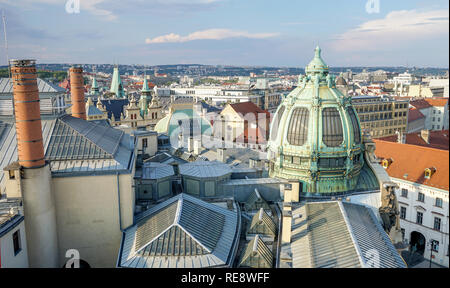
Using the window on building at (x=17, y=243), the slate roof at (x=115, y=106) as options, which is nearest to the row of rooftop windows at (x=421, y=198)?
the window on building at (x=17, y=243)

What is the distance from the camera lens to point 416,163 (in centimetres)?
4728

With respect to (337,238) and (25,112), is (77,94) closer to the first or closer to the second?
(25,112)

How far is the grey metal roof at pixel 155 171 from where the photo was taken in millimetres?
29922

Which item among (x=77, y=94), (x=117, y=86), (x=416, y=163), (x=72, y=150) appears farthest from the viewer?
(x=117, y=86)

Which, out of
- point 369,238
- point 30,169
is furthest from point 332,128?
point 30,169

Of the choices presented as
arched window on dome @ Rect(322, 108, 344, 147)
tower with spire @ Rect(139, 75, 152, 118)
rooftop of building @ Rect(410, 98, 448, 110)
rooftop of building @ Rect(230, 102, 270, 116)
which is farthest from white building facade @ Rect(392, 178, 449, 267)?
rooftop of building @ Rect(410, 98, 448, 110)

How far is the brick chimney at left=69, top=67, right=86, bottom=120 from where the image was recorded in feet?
117

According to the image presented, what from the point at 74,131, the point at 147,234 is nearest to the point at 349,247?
the point at 147,234

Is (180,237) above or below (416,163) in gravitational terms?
above

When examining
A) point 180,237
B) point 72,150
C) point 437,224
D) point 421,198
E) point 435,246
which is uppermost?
point 72,150

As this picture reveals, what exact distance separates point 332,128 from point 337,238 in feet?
37.9

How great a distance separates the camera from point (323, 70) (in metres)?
33.5

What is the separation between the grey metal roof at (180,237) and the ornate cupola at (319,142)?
824 centimetres
